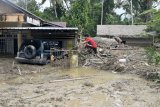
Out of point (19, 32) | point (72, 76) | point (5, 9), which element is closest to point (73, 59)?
point (72, 76)

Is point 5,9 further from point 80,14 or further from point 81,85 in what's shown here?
point 80,14

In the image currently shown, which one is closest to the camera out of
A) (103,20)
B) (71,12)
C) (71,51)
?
(71,51)

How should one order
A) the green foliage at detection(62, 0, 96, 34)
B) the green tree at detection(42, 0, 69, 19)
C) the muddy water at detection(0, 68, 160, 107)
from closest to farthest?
the muddy water at detection(0, 68, 160, 107) < the green foliage at detection(62, 0, 96, 34) < the green tree at detection(42, 0, 69, 19)

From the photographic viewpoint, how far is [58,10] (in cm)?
5369

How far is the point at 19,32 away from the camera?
22.4 meters

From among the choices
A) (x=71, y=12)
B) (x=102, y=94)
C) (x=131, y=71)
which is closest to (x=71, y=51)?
(x=131, y=71)

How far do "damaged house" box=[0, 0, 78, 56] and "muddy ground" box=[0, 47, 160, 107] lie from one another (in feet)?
7.17

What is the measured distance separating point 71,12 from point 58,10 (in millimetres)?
7062

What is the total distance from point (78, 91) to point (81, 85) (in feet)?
4.56

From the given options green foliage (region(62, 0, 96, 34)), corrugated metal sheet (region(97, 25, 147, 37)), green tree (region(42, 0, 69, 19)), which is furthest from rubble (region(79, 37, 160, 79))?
green tree (region(42, 0, 69, 19))

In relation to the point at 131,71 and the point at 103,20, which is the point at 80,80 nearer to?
the point at 131,71

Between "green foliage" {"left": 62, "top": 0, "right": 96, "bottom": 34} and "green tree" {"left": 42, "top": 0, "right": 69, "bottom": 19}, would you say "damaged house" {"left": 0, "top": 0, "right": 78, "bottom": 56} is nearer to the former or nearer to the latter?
"green foliage" {"left": 62, "top": 0, "right": 96, "bottom": 34}

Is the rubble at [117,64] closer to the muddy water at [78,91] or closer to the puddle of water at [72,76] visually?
the puddle of water at [72,76]

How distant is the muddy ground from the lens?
10609 mm
